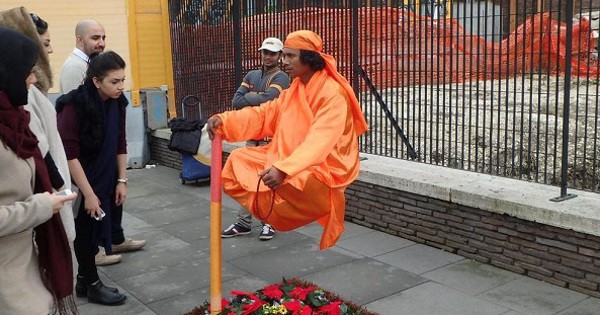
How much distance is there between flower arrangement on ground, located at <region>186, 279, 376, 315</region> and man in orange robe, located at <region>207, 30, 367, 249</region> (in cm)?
36

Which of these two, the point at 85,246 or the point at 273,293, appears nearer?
the point at 273,293

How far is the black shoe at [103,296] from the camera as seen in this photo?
4.96 m

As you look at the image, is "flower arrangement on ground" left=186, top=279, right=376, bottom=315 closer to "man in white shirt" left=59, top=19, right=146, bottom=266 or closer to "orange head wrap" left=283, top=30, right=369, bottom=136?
"orange head wrap" left=283, top=30, right=369, bottom=136

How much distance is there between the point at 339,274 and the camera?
551 centimetres

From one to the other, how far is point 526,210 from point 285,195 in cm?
225

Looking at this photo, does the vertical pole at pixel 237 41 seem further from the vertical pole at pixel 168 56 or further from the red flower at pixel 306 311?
the red flower at pixel 306 311

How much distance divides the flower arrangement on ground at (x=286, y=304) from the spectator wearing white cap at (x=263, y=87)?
2235 mm

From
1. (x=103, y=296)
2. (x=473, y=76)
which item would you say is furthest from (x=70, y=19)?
(x=473, y=76)

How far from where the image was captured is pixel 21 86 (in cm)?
274

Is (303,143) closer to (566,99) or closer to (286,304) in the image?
(286,304)

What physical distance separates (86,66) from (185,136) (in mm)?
3416

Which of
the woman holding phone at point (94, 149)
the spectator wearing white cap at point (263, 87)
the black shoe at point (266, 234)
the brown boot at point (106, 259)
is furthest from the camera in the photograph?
the black shoe at point (266, 234)

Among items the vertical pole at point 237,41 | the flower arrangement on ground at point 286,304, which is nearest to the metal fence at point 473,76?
the vertical pole at point 237,41

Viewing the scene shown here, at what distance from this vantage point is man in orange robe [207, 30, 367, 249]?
3930 millimetres
